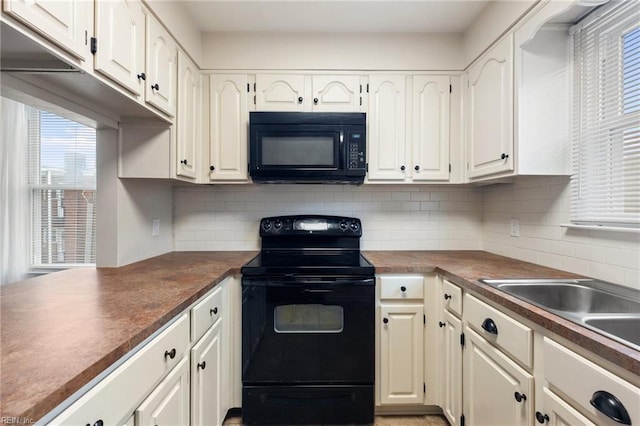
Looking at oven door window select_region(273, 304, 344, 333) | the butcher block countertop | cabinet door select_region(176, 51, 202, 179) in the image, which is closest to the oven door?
oven door window select_region(273, 304, 344, 333)

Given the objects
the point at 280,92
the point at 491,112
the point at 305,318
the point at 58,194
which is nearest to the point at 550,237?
the point at 491,112

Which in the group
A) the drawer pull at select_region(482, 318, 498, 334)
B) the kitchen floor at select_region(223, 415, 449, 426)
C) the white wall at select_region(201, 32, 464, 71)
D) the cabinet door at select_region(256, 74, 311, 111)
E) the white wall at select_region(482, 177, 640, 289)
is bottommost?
the kitchen floor at select_region(223, 415, 449, 426)

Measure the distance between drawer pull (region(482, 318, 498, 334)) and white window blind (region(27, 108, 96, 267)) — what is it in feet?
9.88

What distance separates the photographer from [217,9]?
1835 mm

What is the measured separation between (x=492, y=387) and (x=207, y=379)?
125cm

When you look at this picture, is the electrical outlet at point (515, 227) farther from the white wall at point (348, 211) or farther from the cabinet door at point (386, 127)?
the cabinet door at point (386, 127)

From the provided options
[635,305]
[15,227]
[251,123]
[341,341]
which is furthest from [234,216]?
[635,305]

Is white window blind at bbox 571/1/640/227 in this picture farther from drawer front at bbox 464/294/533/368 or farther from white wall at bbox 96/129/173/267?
white wall at bbox 96/129/173/267

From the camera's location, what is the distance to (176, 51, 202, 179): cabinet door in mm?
1754

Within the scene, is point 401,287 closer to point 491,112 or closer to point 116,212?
point 491,112

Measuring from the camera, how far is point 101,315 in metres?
0.90

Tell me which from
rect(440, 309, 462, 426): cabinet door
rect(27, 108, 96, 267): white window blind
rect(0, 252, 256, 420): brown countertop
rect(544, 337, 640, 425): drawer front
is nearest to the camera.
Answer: rect(0, 252, 256, 420): brown countertop

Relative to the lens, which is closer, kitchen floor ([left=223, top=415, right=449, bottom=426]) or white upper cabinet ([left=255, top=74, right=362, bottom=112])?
kitchen floor ([left=223, top=415, right=449, bottom=426])

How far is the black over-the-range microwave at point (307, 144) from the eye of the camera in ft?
6.37
